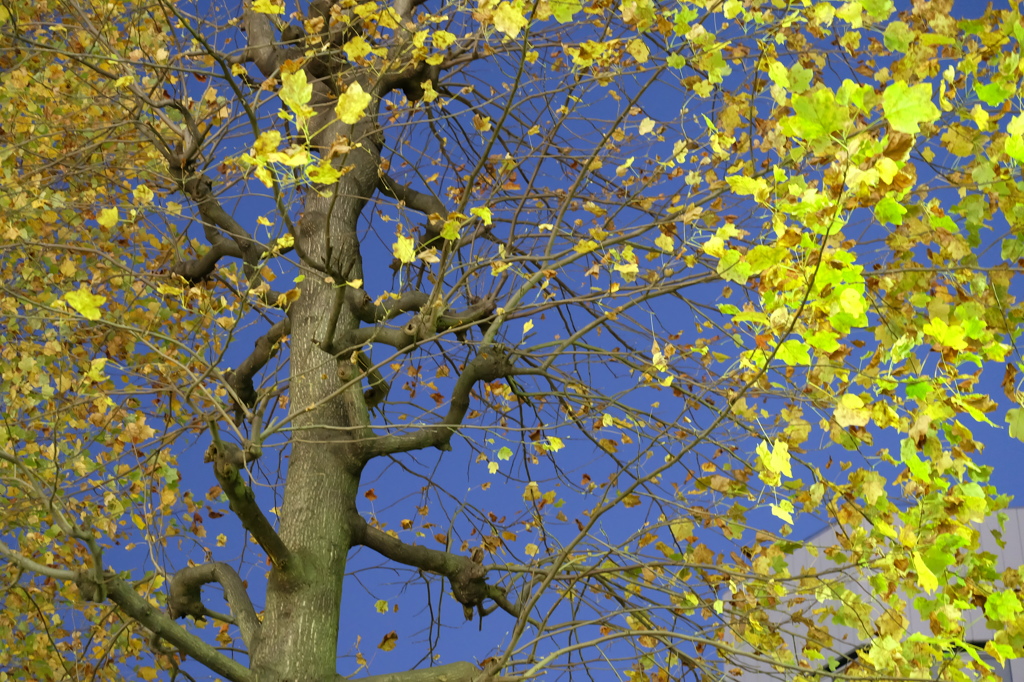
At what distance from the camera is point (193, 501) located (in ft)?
14.8

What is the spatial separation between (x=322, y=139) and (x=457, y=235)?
5.83 ft

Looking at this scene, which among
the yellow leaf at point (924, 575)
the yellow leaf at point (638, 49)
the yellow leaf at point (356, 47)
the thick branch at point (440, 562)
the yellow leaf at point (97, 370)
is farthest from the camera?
the thick branch at point (440, 562)

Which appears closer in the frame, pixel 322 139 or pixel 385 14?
pixel 385 14

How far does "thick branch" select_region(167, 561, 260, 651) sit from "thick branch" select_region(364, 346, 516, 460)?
2.13 feet

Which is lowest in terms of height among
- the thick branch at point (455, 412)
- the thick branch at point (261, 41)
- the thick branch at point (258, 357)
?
the thick branch at point (455, 412)

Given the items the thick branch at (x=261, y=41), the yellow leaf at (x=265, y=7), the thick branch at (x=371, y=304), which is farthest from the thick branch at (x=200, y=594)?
the thick branch at (x=261, y=41)

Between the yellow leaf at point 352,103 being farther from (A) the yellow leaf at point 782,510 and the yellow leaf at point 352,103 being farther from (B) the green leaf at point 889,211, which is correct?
(A) the yellow leaf at point 782,510

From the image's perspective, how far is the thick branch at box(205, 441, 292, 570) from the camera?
7.89 feet

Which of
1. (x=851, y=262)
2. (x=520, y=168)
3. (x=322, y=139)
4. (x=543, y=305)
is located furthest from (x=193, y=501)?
(x=851, y=262)

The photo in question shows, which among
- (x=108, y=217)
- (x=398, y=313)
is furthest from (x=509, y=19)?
(x=108, y=217)

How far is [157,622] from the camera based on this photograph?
2.58 meters

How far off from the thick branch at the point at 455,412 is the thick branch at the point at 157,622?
2.83 ft

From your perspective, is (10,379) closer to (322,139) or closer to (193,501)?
(193,501)

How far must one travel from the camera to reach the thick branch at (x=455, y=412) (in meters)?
3.19
